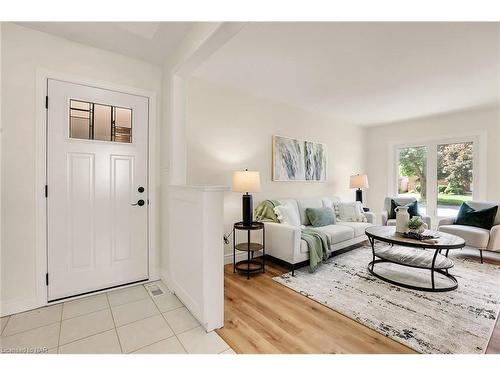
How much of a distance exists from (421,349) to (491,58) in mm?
2983

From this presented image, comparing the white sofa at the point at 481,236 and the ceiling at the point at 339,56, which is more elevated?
the ceiling at the point at 339,56

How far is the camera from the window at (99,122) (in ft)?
7.23

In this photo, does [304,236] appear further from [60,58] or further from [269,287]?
[60,58]

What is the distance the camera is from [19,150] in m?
1.95

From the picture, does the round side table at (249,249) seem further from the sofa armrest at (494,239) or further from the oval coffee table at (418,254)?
the sofa armrest at (494,239)

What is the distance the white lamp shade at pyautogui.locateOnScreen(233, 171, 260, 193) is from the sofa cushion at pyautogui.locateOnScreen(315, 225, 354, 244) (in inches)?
47.4

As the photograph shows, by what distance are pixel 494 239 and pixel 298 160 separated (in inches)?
116

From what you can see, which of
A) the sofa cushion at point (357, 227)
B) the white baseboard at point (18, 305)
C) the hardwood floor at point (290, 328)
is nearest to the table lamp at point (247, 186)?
the hardwood floor at point (290, 328)

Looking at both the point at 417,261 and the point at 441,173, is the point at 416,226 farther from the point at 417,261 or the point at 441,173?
the point at 441,173

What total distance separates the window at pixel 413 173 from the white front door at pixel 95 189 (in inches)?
208

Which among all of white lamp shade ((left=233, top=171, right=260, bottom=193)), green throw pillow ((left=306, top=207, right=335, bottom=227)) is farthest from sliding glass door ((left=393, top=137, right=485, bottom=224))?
white lamp shade ((left=233, top=171, right=260, bottom=193))

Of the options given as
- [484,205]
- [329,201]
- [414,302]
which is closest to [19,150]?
[414,302]

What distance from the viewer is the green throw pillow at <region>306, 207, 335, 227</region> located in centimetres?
354
